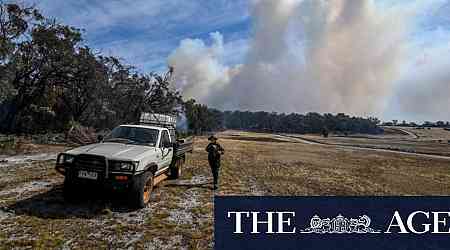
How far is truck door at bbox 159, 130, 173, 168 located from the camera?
31.2ft

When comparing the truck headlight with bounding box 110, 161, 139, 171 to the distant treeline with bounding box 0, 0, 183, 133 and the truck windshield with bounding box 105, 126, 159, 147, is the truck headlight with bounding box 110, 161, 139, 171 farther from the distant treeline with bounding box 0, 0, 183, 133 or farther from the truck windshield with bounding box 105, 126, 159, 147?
the distant treeline with bounding box 0, 0, 183, 133

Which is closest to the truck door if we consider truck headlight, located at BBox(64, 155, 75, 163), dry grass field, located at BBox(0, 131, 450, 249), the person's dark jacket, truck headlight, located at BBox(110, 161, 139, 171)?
dry grass field, located at BBox(0, 131, 450, 249)

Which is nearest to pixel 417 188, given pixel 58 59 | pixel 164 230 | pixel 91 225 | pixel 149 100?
pixel 164 230

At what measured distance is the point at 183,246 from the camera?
595 cm

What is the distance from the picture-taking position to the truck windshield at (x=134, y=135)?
9.17 meters

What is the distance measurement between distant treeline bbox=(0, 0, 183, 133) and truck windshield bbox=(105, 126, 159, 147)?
812 inches

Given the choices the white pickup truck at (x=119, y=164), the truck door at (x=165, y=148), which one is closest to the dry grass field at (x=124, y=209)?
the white pickup truck at (x=119, y=164)

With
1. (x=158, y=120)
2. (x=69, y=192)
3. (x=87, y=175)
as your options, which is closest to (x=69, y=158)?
(x=87, y=175)

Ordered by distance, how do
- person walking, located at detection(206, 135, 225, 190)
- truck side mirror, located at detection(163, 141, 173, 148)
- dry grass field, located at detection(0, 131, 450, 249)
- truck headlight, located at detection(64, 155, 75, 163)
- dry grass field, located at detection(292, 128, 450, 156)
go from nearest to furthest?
dry grass field, located at detection(0, 131, 450, 249) → truck headlight, located at detection(64, 155, 75, 163) → truck side mirror, located at detection(163, 141, 173, 148) → person walking, located at detection(206, 135, 225, 190) → dry grass field, located at detection(292, 128, 450, 156)

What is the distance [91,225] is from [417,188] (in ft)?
44.0

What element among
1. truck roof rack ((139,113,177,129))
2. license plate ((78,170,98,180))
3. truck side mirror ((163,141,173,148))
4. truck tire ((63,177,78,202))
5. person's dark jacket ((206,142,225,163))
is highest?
truck roof rack ((139,113,177,129))

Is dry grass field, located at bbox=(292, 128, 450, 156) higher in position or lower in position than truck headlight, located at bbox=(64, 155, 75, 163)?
lower

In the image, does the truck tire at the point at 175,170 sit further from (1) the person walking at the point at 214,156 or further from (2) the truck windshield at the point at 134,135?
(2) the truck windshield at the point at 134,135

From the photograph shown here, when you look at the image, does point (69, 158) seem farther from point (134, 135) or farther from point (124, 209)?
point (134, 135)
